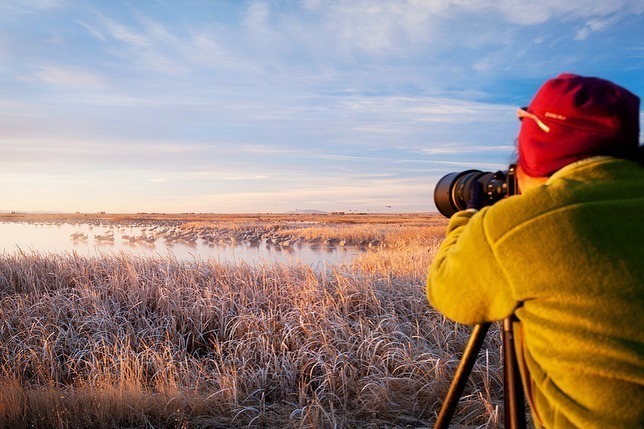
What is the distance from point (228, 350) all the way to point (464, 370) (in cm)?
316

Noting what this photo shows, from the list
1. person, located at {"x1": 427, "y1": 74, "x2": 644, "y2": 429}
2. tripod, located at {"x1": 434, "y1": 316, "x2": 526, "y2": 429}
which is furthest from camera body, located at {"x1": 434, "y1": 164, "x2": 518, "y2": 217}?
tripod, located at {"x1": 434, "y1": 316, "x2": 526, "y2": 429}

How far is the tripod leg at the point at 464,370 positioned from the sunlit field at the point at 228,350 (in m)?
1.57

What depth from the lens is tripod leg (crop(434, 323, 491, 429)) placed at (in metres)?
1.84

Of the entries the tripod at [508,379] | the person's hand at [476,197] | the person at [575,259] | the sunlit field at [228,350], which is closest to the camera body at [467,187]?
the person's hand at [476,197]

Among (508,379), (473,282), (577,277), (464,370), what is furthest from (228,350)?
(577,277)

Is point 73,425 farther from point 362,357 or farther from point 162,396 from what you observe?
point 362,357

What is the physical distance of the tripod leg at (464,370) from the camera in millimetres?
1839

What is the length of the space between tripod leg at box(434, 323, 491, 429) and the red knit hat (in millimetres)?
717

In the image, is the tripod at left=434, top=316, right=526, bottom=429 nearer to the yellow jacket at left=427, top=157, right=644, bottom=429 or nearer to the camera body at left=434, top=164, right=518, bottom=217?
the yellow jacket at left=427, top=157, right=644, bottom=429

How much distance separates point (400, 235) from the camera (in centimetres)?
2144

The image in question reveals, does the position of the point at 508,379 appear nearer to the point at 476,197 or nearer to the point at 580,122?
the point at 476,197

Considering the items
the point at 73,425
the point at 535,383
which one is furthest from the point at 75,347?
the point at 535,383

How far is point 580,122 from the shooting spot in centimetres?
131

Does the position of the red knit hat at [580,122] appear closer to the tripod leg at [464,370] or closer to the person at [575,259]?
the person at [575,259]
